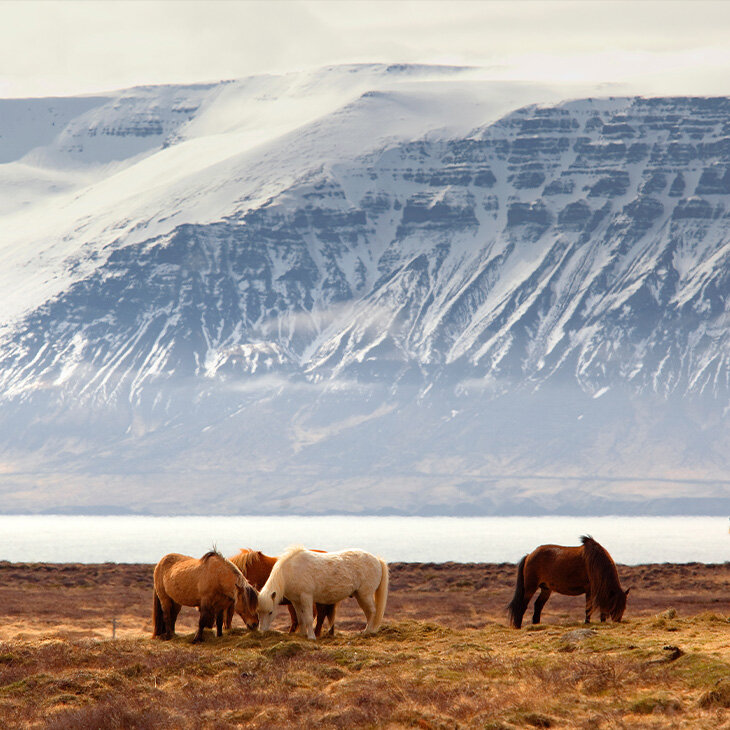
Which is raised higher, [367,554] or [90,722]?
[367,554]

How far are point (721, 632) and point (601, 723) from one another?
26.5 ft

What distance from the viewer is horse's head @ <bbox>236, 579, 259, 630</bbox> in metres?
29.3

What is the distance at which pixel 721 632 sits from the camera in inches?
1087

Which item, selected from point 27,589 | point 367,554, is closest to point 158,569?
point 367,554

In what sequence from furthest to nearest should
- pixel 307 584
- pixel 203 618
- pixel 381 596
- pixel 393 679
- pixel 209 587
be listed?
pixel 381 596 → pixel 307 584 → pixel 203 618 → pixel 209 587 → pixel 393 679

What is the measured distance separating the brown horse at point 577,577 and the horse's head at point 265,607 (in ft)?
22.7

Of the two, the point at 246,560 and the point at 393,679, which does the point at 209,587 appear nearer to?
the point at 246,560

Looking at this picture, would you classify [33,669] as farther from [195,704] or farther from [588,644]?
[588,644]

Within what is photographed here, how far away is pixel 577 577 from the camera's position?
105 feet

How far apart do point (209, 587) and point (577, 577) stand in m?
9.29

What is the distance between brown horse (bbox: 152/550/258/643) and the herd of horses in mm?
22

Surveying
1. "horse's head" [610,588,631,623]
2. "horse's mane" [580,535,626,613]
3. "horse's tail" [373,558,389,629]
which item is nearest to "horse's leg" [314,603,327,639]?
"horse's tail" [373,558,389,629]

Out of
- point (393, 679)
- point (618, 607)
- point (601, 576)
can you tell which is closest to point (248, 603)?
point (393, 679)

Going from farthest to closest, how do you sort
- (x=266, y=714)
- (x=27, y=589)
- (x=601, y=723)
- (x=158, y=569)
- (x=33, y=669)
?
1. (x=27, y=589)
2. (x=158, y=569)
3. (x=33, y=669)
4. (x=266, y=714)
5. (x=601, y=723)
